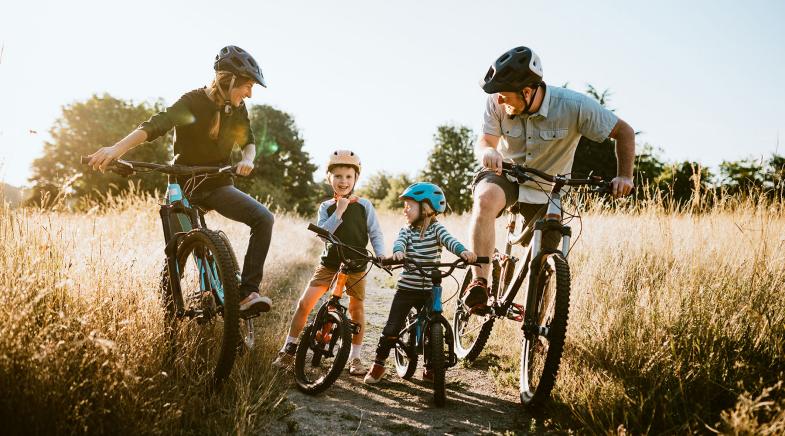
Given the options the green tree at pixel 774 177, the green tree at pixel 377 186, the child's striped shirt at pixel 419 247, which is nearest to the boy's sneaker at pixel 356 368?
the child's striped shirt at pixel 419 247

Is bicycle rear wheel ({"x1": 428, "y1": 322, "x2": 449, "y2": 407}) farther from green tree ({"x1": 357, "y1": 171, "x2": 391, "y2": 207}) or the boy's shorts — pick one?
green tree ({"x1": 357, "y1": 171, "x2": 391, "y2": 207})

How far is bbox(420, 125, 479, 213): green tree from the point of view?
43.6 meters

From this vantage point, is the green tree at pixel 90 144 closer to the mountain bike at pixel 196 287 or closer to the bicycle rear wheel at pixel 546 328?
the mountain bike at pixel 196 287

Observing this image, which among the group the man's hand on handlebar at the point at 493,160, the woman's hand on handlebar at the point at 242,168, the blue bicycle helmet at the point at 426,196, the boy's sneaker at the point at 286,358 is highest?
the man's hand on handlebar at the point at 493,160

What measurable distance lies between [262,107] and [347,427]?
3938 cm

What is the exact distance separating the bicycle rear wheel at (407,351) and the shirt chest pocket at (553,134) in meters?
Answer: 1.82

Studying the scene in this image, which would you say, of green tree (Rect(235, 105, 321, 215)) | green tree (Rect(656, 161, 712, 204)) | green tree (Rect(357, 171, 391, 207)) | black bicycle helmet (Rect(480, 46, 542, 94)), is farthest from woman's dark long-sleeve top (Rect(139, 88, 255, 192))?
green tree (Rect(357, 171, 391, 207))

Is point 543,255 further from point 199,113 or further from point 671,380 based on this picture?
point 199,113

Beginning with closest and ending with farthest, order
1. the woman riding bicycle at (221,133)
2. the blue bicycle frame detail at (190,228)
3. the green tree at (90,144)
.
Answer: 1. the blue bicycle frame detail at (190,228)
2. the woman riding bicycle at (221,133)
3. the green tree at (90,144)

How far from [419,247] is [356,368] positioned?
Result: 3.93ft

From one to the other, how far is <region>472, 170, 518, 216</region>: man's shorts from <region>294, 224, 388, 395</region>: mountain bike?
3.88ft

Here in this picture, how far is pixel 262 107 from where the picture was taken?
129ft

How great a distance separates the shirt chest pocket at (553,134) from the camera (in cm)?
382

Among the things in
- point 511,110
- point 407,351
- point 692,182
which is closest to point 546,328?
point 407,351
